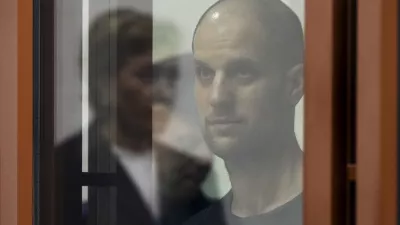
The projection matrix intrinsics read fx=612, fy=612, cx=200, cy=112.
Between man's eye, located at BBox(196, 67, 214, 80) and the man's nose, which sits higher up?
man's eye, located at BBox(196, 67, 214, 80)

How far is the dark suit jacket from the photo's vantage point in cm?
75

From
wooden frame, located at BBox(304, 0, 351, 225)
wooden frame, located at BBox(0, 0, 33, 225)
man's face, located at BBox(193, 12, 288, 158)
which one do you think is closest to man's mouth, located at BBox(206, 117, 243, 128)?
man's face, located at BBox(193, 12, 288, 158)

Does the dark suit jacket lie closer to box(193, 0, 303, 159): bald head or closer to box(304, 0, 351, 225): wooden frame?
box(193, 0, 303, 159): bald head

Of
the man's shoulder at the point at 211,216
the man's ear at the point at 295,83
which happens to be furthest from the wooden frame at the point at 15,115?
the man's ear at the point at 295,83

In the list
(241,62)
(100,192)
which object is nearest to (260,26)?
(241,62)

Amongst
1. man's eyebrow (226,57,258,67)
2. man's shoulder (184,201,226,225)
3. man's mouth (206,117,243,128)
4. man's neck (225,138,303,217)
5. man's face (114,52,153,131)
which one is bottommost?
man's shoulder (184,201,226,225)

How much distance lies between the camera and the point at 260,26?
702mm

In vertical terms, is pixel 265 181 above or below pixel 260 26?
below

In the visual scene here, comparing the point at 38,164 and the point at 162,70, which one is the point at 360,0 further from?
the point at 38,164

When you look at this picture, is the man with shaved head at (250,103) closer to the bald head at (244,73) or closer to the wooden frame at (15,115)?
the bald head at (244,73)

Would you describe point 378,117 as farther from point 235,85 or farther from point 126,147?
point 126,147

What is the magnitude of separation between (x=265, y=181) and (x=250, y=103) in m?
0.09

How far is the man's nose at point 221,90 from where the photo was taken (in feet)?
2.34

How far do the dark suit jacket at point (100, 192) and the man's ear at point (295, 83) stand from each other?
162mm
